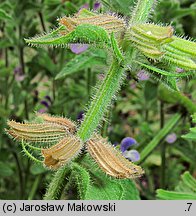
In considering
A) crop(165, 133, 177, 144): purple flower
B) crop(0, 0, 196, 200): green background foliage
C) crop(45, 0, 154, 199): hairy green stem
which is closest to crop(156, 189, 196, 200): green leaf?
crop(0, 0, 196, 200): green background foliage

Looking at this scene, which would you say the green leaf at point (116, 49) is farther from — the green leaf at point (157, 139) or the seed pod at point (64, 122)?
the green leaf at point (157, 139)

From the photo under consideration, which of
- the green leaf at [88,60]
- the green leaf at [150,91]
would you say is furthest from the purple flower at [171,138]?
the green leaf at [88,60]

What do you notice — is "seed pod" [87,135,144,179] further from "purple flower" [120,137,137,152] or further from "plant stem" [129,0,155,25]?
"purple flower" [120,137,137,152]

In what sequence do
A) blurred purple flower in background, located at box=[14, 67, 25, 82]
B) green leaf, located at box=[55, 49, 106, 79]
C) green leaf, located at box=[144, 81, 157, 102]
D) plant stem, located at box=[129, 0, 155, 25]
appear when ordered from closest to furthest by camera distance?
plant stem, located at box=[129, 0, 155, 25] < green leaf, located at box=[55, 49, 106, 79] < green leaf, located at box=[144, 81, 157, 102] < blurred purple flower in background, located at box=[14, 67, 25, 82]

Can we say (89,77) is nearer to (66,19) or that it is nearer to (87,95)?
(87,95)

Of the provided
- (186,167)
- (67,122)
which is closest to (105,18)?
(67,122)

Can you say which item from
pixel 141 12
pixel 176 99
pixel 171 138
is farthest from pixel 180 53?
pixel 171 138
